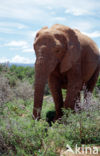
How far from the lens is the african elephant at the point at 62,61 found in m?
5.91

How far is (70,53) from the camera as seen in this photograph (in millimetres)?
6473

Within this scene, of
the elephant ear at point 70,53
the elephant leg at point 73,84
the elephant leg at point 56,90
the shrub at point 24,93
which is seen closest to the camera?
the elephant ear at point 70,53

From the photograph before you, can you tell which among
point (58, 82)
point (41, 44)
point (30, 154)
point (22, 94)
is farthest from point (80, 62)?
point (22, 94)

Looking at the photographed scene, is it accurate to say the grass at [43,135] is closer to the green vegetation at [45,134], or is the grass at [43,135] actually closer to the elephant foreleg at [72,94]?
the green vegetation at [45,134]

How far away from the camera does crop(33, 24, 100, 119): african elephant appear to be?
5906 mm

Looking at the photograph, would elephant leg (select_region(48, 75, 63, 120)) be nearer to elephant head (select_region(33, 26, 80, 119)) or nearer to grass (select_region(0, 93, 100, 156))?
elephant head (select_region(33, 26, 80, 119))

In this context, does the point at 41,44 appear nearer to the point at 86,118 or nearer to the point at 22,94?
the point at 86,118

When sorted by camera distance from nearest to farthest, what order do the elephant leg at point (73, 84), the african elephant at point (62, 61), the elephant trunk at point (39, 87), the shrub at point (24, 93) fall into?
the elephant trunk at point (39, 87), the african elephant at point (62, 61), the elephant leg at point (73, 84), the shrub at point (24, 93)

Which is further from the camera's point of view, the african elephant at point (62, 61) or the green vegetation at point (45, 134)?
the african elephant at point (62, 61)

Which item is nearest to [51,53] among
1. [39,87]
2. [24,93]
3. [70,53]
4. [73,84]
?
[70,53]

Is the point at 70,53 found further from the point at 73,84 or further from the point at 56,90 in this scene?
the point at 56,90

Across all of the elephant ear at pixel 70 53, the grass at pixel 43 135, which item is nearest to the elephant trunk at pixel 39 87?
the elephant ear at pixel 70 53

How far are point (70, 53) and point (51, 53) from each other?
67cm

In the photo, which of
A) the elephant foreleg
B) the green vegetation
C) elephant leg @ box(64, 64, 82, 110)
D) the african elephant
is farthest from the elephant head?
the green vegetation
